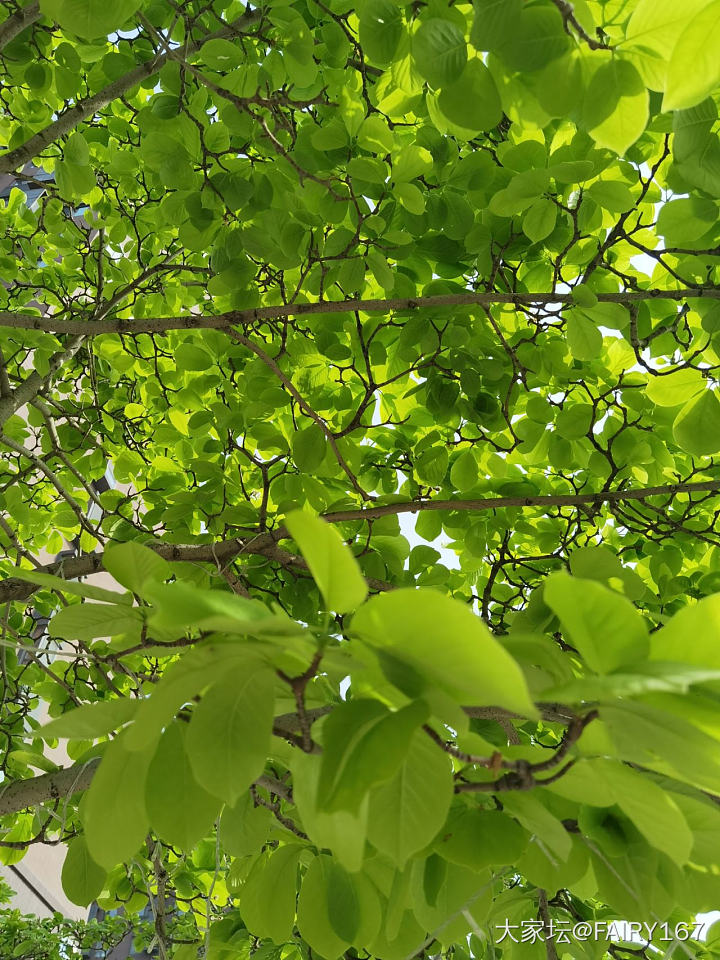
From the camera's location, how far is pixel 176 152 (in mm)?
1415

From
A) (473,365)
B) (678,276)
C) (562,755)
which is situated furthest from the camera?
(473,365)

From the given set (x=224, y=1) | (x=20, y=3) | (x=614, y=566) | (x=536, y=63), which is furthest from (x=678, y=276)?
(x=20, y=3)

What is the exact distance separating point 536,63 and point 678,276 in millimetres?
701

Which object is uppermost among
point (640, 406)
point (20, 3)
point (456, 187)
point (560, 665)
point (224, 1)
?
point (20, 3)

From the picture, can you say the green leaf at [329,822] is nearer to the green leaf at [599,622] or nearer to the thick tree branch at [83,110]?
the green leaf at [599,622]

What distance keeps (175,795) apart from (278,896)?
0.28 metres

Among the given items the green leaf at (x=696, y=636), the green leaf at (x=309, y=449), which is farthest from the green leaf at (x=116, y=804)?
the green leaf at (x=309, y=449)

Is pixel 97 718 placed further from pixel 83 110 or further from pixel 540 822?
pixel 83 110

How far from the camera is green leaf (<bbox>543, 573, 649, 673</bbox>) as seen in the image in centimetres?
35

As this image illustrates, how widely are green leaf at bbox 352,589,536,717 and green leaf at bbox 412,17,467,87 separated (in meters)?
0.65

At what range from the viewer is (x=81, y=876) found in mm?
810

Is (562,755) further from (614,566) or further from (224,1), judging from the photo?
(224,1)

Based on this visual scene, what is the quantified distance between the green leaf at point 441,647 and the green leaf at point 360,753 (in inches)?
0.7

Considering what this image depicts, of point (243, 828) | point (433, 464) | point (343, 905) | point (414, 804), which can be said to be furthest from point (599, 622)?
point (433, 464)
